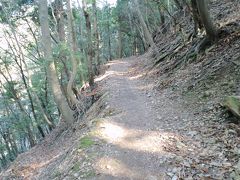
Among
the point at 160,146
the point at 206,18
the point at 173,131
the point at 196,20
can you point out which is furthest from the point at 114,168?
the point at 196,20

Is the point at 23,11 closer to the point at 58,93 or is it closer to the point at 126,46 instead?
the point at 58,93

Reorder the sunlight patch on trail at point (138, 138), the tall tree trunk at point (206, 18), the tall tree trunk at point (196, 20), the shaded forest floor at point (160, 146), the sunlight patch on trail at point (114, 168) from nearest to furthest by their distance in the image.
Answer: the shaded forest floor at point (160, 146)
the sunlight patch on trail at point (114, 168)
the sunlight patch on trail at point (138, 138)
the tall tree trunk at point (206, 18)
the tall tree trunk at point (196, 20)

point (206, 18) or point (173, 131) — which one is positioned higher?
point (206, 18)

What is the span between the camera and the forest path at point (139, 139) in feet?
18.9

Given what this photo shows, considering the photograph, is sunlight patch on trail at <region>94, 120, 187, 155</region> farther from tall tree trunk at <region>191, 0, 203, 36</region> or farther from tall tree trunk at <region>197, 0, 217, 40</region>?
tall tree trunk at <region>191, 0, 203, 36</region>

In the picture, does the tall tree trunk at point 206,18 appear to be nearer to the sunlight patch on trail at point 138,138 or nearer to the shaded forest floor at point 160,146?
the shaded forest floor at point 160,146

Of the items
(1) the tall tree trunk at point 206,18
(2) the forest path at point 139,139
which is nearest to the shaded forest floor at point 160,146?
(2) the forest path at point 139,139

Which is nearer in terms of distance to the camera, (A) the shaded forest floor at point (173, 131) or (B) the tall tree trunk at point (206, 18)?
(A) the shaded forest floor at point (173, 131)

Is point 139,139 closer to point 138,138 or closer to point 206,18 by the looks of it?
point 138,138

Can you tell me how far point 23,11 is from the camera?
22047 millimetres

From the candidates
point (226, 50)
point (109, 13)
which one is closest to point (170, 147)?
point (226, 50)

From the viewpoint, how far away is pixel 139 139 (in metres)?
7.09

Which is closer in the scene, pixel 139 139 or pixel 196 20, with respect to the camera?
pixel 139 139

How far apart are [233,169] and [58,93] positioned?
8676 millimetres
